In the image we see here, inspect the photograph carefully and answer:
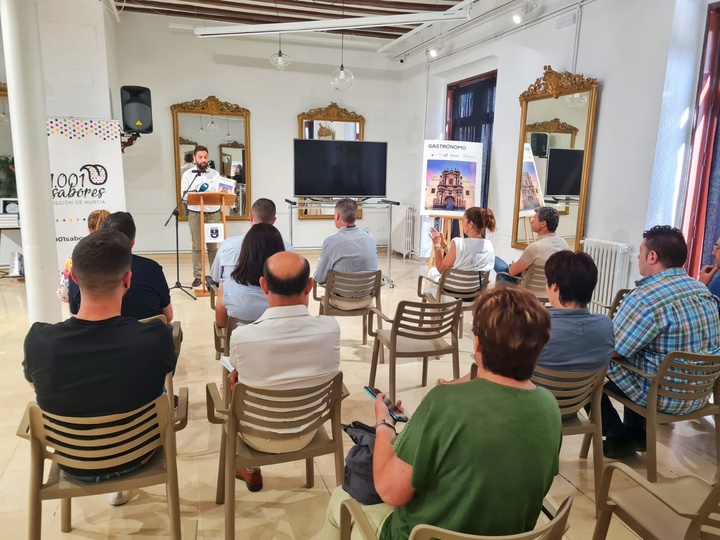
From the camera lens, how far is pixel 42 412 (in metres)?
1.64

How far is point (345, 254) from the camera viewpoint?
412cm

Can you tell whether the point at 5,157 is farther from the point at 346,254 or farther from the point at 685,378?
the point at 685,378

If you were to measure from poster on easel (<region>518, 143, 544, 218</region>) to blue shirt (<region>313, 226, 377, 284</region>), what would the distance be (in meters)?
2.69

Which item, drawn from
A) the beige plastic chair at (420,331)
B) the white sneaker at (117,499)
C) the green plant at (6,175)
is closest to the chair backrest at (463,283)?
the beige plastic chair at (420,331)

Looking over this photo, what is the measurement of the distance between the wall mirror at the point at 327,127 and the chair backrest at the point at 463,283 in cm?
479

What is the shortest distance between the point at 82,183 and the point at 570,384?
546 cm

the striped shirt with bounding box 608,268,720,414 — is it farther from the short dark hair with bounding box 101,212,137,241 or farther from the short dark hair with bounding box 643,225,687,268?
the short dark hair with bounding box 101,212,137,241

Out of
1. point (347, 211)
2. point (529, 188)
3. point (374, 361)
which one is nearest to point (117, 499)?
point (374, 361)

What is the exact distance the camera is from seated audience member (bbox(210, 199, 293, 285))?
3.68 metres

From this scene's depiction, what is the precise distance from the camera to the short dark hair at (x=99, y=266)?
1734 millimetres

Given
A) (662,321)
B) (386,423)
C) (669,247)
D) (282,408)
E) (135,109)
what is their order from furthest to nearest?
(135,109)
(669,247)
(662,321)
(282,408)
(386,423)

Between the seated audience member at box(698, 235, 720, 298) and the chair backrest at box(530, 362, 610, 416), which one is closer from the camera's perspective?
the chair backrest at box(530, 362, 610, 416)

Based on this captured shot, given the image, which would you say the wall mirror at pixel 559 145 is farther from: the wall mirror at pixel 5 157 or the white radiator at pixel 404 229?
the wall mirror at pixel 5 157

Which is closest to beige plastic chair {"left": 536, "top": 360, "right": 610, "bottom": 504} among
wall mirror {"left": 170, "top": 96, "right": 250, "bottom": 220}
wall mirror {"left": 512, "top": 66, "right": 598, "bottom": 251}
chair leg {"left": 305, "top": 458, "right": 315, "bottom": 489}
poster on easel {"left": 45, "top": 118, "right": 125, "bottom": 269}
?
chair leg {"left": 305, "top": 458, "right": 315, "bottom": 489}
